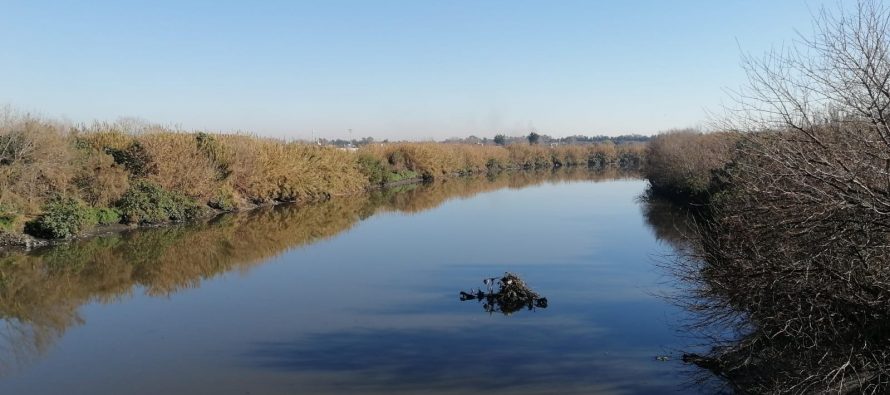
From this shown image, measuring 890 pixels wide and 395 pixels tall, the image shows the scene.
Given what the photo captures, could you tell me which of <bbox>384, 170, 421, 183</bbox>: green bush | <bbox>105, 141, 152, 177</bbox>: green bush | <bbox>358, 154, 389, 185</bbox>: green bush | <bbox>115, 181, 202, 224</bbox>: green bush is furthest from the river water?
<bbox>384, 170, 421, 183</bbox>: green bush

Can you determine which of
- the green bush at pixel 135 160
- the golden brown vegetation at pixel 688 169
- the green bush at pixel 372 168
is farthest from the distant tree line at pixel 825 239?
the green bush at pixel 372 168

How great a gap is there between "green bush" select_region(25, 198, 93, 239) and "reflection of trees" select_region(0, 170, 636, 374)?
29.2 inches

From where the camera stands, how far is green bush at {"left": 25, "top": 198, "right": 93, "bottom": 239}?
60.0 feet

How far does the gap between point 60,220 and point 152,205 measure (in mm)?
4297

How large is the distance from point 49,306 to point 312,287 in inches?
188

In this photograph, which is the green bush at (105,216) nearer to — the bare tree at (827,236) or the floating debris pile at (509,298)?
the floating debris pile at (509,298)

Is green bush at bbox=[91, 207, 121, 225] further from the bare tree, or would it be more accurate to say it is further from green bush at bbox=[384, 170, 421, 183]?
green bush at bbox=[384, 170, 421, 183]

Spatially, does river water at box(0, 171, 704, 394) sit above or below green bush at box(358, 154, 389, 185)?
below

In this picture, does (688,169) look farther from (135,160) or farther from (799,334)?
Result: (135,160)

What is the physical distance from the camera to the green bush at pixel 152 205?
21891mm

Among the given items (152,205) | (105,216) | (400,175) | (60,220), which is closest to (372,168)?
(400,175)

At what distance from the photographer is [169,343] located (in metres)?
9.55

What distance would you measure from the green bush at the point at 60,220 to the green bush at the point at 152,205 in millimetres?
1940

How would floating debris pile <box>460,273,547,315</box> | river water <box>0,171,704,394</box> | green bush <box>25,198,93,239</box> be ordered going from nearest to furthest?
1. river water <box>0,171,704,394</box>
2. floating debris pile <box>460,273,547,315</box>
3. green bush <box>25,198,93,239</box>
